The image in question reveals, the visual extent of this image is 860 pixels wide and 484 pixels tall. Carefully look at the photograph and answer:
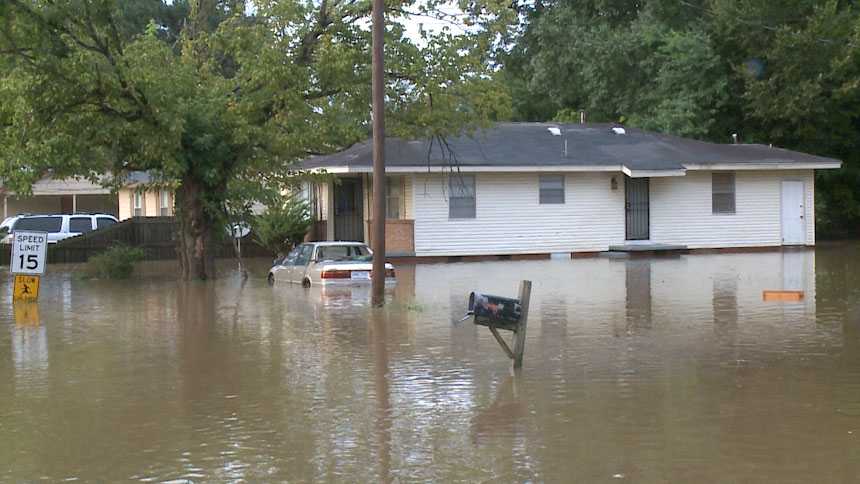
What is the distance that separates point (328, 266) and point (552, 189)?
14004 mm

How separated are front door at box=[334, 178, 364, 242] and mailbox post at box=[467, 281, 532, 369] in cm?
2492

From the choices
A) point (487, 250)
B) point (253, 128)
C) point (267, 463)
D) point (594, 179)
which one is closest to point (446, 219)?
point (487, 250)

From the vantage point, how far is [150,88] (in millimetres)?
23484

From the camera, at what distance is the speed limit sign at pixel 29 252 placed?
2009cm

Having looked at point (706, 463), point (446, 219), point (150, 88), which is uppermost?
point (150, 88)

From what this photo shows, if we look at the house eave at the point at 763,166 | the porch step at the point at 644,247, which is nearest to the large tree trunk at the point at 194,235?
the porch step at the point at 644,247

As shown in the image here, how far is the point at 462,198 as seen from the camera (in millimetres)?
35281

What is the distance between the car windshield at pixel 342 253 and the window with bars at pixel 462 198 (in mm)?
9996

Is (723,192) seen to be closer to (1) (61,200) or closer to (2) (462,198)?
(2) (462,198)

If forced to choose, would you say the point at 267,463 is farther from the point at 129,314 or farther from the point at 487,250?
the point at 487,250

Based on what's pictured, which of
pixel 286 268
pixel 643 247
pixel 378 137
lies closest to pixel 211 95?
pixel 286 268

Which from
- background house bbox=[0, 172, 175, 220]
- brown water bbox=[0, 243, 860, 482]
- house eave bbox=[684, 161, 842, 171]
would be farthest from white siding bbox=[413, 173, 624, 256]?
background house bbox=[0, 172, 175, 220]

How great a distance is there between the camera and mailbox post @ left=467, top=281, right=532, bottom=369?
454 inches

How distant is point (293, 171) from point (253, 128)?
11.9 feet
